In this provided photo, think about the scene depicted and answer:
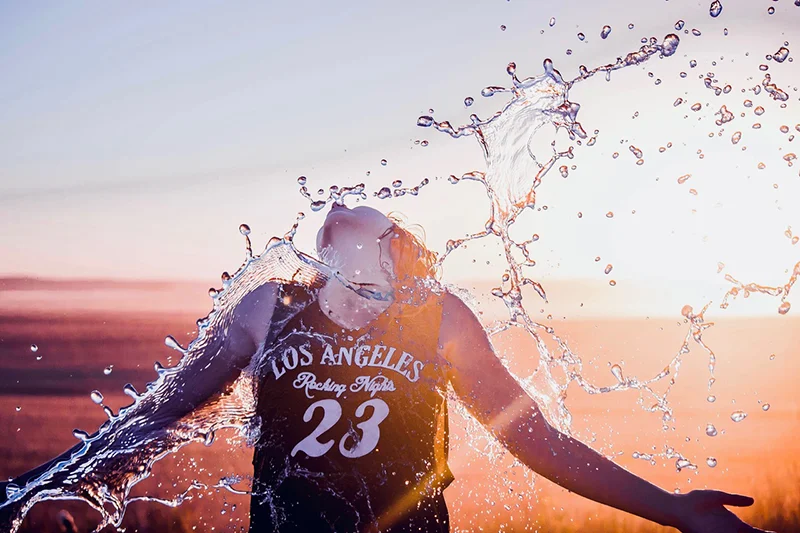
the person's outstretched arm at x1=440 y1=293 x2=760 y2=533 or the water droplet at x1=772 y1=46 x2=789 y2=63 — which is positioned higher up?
the water droplet at x1=772 y1=46 x2=789 y2=63

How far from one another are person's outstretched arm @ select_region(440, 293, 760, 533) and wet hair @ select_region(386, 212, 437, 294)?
211mm

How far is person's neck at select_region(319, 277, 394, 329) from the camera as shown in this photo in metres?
2.89

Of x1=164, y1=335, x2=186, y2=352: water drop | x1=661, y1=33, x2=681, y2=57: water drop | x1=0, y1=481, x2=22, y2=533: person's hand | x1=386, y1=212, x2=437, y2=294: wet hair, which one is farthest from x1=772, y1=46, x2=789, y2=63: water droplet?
x1=0, y1=481, x2=22, y2=533: person's hand

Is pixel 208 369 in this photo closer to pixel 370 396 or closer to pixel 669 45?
pixel 370 396

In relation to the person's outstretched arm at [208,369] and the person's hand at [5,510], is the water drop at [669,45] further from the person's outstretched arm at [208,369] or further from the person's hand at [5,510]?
the person's hand at [5,510]

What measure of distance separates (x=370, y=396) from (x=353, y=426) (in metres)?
0.14

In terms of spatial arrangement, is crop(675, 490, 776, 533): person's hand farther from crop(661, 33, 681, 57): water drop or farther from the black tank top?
crop(661, 33, 681, 57): water drop

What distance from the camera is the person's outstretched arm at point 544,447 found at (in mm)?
2365

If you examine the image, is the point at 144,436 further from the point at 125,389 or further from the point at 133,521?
the point at 133,521

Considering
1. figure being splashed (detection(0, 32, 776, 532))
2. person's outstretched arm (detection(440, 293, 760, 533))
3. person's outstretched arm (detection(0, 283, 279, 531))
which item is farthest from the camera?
person's outstretched arm (detection(0, 283, 279, 531))

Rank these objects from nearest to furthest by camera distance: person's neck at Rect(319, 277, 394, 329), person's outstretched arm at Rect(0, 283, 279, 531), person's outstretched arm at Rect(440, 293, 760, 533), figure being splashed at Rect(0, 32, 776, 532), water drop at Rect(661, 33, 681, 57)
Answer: person's outstretched arm at Rect(440, 293, 760, 533) < figure being splashed at Rect(0, 32, 776, 532) < person's outstretched arm at Rect(0, 283, 279, 531) < person's neck at Rect(319, 277, 394, 329) < water drop at Rect(661, 33, 681, 57)

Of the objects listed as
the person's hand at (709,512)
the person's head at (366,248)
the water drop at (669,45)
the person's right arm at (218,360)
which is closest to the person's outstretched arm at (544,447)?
the person's hand at (709,512)

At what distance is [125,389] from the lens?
2.69 metres

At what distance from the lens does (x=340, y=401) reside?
2.79 metres
